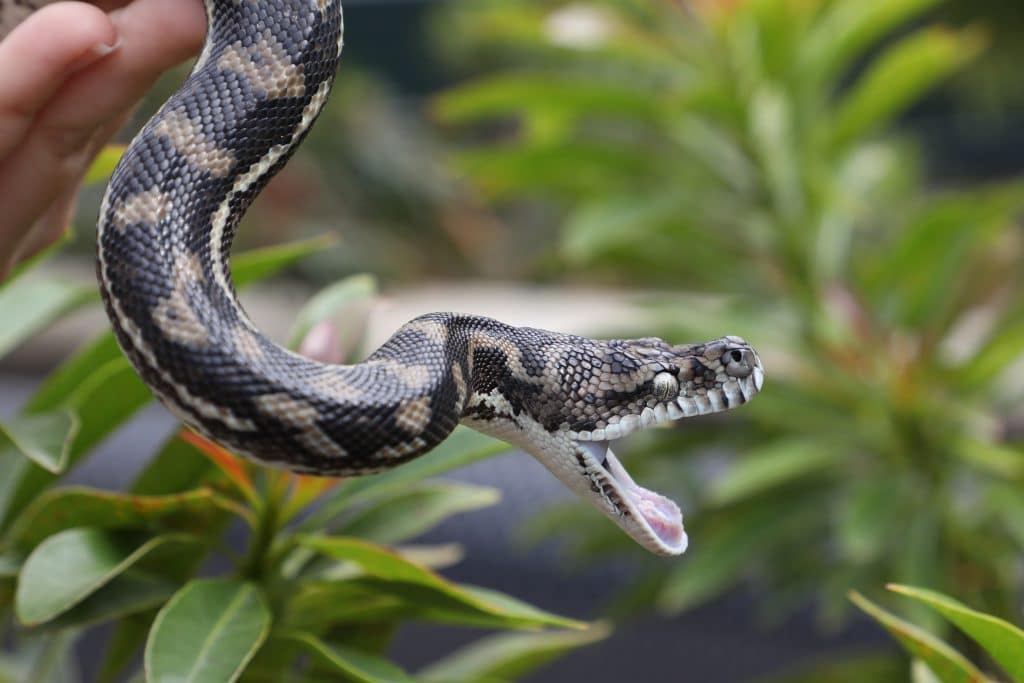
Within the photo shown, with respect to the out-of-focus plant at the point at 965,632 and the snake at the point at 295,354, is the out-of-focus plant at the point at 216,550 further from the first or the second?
the out-of-focus plant at the point at 965,632

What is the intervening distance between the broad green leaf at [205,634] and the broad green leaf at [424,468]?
0.42ft

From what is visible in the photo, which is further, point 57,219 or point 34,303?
point 34,303

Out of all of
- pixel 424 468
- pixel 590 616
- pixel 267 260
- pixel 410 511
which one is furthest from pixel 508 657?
pixel 590 616

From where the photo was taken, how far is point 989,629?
84 cm

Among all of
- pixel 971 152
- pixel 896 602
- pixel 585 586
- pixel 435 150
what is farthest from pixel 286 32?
pixel 971 152

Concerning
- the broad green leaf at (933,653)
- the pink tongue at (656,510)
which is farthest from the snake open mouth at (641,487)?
the broad green leaf at (933,653)

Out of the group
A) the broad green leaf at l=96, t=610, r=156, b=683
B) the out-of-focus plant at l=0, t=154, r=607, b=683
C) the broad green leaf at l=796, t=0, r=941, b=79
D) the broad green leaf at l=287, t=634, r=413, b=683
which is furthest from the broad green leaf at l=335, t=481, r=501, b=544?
the broad green leaf at l=796, t=0, r=941, b=79

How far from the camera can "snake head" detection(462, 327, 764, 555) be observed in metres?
1.07

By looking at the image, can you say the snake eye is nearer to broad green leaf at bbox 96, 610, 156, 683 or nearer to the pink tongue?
the pink tongue

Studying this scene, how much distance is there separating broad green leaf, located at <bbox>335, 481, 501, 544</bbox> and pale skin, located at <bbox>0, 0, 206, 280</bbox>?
47 cm

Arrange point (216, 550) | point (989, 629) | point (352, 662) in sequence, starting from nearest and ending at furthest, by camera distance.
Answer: point (989, 629) < point (352, 662) < point (216, 550)

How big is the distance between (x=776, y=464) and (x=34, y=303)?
3.83 ft

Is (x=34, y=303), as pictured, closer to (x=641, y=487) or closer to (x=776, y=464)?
(x=641, y=487)

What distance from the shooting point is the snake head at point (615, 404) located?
42.3 inches
